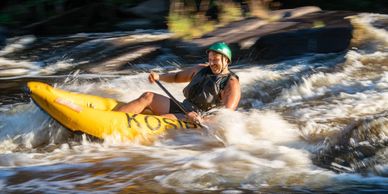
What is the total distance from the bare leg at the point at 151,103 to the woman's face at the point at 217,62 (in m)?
0.48

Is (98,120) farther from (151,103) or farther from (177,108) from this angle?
(177,108)

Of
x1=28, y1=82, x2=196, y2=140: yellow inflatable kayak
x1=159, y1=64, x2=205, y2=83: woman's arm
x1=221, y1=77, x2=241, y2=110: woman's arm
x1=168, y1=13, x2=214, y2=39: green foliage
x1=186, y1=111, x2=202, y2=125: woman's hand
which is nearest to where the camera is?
x1=28, y1=82, x2=196, y2=140: yellow inflatable kayak

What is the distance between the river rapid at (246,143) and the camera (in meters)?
4.01

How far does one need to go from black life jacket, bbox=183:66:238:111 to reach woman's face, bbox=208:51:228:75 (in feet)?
0.17

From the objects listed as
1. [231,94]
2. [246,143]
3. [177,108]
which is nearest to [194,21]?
[177,108]

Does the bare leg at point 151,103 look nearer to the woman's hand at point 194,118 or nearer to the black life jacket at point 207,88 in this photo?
the black life jacket at point 207,88

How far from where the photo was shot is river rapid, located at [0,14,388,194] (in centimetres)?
401

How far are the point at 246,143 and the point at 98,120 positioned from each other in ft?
3.79

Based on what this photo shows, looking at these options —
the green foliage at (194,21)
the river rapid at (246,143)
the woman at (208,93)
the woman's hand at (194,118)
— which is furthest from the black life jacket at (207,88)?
the green foliage at (194,21)

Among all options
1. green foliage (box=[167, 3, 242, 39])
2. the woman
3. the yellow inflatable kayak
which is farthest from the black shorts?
green foliage (box=[167, 3, 242, 39])

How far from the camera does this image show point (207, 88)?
540 centimetres

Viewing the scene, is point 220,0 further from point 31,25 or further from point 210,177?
point 210,177

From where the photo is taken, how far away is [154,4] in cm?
1276

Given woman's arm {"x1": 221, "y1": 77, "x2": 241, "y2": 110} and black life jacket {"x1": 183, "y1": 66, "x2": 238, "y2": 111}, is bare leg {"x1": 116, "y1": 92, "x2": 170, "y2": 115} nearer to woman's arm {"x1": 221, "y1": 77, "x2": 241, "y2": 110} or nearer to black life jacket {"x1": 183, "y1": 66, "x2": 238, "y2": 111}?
black life jacket {"x1": 183, "y1": 66, "x2": 238, "y2": 111}
